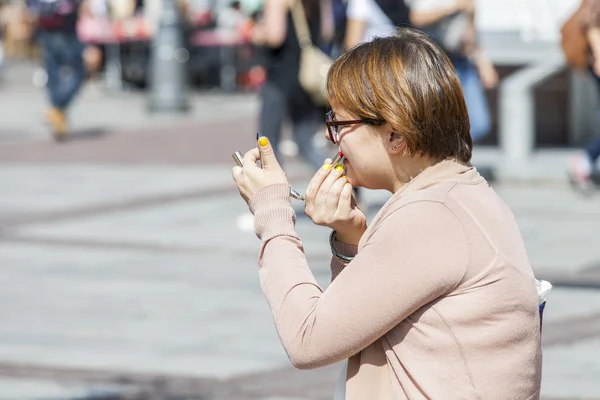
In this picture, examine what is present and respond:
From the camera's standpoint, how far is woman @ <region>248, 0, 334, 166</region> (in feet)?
28.2

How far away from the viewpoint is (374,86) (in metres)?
2.10

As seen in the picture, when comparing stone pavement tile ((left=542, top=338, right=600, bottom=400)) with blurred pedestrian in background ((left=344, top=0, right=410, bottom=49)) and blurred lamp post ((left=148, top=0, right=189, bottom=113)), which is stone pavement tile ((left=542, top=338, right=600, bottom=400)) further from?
blurred lamp post ((left=148, top=0, right=189, bottom=113))

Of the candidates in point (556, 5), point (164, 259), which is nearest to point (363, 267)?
point (164, 259)

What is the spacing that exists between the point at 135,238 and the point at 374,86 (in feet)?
20.9

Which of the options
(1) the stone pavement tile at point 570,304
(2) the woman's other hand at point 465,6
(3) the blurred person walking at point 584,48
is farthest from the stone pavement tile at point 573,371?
(2) the woman's other hand at point 465,6

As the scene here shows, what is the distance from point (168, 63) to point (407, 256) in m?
15.2

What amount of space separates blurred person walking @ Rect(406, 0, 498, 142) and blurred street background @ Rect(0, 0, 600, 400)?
0.79m

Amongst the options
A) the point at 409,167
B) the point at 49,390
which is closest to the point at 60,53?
the point at 49,390

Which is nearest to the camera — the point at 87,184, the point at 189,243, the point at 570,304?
the point at 570,304

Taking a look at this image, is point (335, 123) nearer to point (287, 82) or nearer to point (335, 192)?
point (335, 192)

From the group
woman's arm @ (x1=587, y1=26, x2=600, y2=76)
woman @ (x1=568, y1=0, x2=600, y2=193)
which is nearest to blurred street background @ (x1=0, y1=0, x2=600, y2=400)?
woman @ (x1=568, y1=0, x2=600, y2=193)

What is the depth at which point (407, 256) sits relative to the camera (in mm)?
2023

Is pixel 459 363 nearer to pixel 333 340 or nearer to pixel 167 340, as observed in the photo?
pixel 333 340

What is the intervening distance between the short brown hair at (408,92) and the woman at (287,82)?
253 inches
